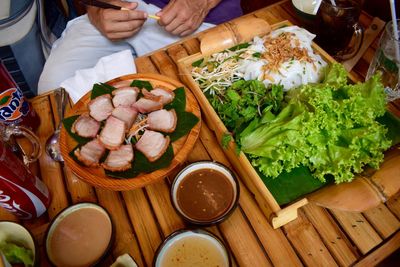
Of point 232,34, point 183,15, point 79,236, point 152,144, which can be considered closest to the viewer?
point 79,236

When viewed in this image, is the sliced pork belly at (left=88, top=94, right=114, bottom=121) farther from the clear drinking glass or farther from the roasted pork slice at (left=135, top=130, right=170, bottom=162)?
the clear drinking glass

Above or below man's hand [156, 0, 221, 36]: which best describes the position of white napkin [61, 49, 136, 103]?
below

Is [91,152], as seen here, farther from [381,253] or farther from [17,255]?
[381,253]

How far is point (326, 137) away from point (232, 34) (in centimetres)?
81

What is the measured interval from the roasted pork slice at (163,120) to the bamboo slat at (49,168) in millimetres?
468

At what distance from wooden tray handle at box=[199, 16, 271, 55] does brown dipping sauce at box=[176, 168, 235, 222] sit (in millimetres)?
772

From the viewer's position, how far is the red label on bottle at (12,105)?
133 cm

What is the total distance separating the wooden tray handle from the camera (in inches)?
66.9

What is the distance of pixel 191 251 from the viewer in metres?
1.06

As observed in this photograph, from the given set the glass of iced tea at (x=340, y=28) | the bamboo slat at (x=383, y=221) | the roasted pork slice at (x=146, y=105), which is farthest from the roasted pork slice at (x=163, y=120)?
the glass of iced tea at (x=340, y=28)

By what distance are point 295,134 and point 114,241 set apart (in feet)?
2.58

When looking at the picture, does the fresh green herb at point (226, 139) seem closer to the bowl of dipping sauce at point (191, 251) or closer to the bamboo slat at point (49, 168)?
the bowl of dipping sauce at point (191, 251)

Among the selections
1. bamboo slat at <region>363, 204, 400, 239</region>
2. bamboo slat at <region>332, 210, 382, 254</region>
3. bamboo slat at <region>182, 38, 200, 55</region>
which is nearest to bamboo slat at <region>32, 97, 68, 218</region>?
bamboo slat at <region>182, 38, 200, 55</region>

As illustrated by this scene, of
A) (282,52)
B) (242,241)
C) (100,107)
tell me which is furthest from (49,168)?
(282,52)
